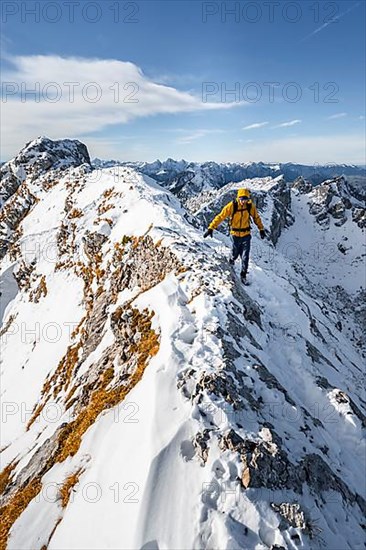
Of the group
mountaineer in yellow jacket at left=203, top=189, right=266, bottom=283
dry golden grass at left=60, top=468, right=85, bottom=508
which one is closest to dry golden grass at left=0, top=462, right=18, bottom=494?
dry golden grass at left=60, top=468, right=85, bottom=508

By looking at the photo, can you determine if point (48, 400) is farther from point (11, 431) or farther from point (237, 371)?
point (237, 371)

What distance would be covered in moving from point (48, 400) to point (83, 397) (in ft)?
16.0

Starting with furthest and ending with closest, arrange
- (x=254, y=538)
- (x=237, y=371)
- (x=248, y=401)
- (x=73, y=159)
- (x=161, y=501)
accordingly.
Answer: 1. (x=73, y=159)
2. (x=237, y=371)
3. (x=248, y=401)
4. (x=161, y=501)
5. (x=254, y=538)

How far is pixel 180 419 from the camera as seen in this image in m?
7.47

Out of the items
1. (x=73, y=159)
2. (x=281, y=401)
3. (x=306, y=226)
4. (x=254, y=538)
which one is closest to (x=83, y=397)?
(x=281, y=401)

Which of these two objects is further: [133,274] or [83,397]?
[133,274]

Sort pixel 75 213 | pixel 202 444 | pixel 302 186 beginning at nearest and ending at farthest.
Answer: pixel 202 444
pixel 75 213
pixel 302 186

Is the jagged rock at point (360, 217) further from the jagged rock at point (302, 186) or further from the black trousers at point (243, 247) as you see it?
the black trousers at point (243, 247)

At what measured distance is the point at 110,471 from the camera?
7.21 metres

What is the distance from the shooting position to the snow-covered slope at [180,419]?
20.2 feet

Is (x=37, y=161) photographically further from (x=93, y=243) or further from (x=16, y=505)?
(x=16, y=505)

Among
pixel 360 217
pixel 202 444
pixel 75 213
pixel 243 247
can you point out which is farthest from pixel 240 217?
pixel 360 217

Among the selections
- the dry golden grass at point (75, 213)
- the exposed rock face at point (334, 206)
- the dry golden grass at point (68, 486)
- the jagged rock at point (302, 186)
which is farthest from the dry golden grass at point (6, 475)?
the jagged rock at point (302, 186)

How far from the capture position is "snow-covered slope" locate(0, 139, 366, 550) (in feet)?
20.2
